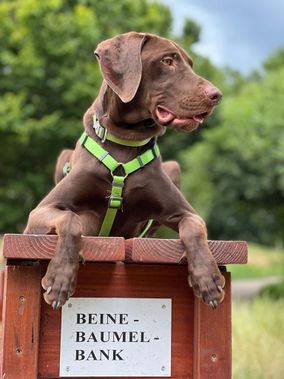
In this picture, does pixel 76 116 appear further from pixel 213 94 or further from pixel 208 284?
pixel 208 284

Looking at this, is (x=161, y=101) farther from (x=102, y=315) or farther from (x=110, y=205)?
(x=102, y=315)

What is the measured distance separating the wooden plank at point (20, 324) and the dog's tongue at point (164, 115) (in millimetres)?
894

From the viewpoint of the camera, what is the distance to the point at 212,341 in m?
2.34

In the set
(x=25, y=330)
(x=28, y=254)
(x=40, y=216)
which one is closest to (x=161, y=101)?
(x=40, y=216)

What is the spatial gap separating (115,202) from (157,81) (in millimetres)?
561

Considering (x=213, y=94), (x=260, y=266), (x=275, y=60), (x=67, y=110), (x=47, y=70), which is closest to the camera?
(x=213, y=94)

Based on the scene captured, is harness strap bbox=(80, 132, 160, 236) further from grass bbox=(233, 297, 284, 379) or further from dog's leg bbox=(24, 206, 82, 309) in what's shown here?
grass bbox=(233, 297, 284, 379)

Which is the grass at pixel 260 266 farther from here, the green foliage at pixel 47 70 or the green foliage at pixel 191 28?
the green foliage at pixel 191 28

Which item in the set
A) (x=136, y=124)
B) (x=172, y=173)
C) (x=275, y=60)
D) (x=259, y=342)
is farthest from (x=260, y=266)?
(x=136, y=124)

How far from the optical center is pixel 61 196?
2.74 m

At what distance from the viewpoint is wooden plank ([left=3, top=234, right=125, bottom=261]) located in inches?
85.8

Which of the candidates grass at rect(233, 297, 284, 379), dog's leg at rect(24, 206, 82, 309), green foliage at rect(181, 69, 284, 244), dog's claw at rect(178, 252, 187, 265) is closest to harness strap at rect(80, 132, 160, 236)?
dog's leg at rect(24, 206, 82, 309)

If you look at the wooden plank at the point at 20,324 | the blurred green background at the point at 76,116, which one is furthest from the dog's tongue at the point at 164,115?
the blurred green background at the point at 76,116

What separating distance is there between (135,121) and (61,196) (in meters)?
0.47
